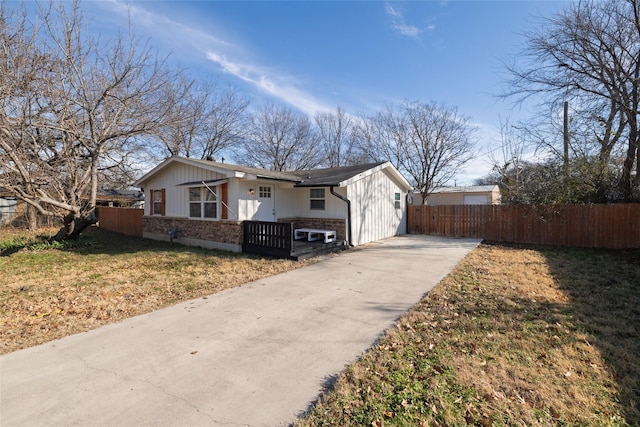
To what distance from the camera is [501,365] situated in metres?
3.16

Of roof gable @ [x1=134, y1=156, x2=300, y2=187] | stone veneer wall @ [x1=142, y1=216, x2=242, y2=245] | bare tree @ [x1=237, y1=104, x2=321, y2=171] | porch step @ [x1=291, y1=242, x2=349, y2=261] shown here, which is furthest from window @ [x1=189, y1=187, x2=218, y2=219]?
bare tree @ [x1=237, y1=104, x2=321, y2=171]

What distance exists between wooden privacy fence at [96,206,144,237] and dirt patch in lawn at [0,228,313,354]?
389cm

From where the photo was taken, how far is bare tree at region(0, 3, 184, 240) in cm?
815

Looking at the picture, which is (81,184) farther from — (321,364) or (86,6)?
(321,364)

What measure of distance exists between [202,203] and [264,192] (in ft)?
7.88

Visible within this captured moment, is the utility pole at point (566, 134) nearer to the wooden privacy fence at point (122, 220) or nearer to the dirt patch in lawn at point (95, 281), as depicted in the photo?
the dirt patch in lawn at point (95, 281)

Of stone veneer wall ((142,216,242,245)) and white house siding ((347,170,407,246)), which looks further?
white house siding ((347,170,407,246))

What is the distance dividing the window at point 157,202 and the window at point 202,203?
227cm

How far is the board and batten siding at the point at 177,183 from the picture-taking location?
11239 millimetres

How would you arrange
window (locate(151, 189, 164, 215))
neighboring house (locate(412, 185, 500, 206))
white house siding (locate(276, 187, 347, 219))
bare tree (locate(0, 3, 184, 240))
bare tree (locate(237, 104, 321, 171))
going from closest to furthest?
A: bare tree (locate(0, 3, 184, 240)), white house siding (locate(276, 187, 347, 219)), window (locate(151, 189, 164, 215)), neighboring house (locate(412, 185, 500, 206)), bare tree (locate(237, 104, 321, 171))

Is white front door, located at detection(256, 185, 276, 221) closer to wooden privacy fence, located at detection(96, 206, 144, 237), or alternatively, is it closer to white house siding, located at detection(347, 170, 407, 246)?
white house siding, located at detection(347, 170, 407, 246)

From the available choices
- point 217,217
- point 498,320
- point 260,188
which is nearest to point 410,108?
point 260,188

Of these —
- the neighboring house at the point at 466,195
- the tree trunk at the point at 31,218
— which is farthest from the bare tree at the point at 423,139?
the tree trunk at the point at 31,218

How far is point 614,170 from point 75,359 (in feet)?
55.8
